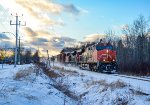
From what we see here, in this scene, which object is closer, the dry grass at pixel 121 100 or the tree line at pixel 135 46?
the dry grass at pixel 121 100

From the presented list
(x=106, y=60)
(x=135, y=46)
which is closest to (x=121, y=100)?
(x=106, y=60)

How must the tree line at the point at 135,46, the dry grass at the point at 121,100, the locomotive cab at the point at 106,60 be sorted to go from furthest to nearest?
the tree line at the point at 135,46 → the locomotive cab at the point at 106,60 → the dry grass at the point at 121,100

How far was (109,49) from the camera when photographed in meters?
41.6

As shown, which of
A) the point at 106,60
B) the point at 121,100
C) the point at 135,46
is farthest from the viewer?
the point at 135,46

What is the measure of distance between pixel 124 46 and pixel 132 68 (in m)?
68.8

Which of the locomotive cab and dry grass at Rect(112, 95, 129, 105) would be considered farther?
the locomotive cab

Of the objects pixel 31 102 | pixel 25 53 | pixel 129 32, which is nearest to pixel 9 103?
pixel 31 102

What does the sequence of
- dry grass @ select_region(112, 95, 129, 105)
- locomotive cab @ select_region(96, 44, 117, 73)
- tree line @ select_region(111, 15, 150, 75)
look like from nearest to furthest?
dry grass @ select_region(112, 95, 129, 105) < locomotive cab @ select_region(96, 44, 117, 73) < tree line @ select_region(111, 15, 150, 75)

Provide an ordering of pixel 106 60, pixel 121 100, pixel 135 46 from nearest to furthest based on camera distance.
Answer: pixel 121 100 → pixel 106 60 → pixel 135 46

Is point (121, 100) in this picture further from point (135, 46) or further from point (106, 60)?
point (135, 46)

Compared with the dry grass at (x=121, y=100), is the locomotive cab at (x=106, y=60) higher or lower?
higher

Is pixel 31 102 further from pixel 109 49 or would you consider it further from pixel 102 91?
pixel 109 49

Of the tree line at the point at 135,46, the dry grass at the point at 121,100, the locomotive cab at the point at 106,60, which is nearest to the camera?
the dry grass at the point at 121,100

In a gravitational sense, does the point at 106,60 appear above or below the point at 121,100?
above
